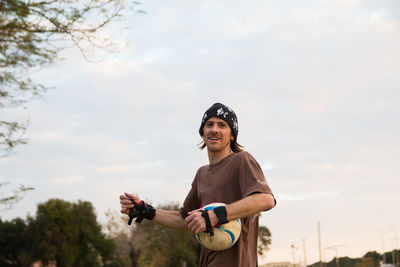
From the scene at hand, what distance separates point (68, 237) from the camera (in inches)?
2004

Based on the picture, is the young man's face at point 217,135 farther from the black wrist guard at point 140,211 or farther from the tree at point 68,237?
the tree at point 68,237

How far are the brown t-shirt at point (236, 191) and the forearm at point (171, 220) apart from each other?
0.61 metres

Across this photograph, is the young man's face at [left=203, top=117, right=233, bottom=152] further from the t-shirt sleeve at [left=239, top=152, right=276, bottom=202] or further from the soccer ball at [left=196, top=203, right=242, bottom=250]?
the soccer ball at [left=196, top=203, right=242, bottom=250]

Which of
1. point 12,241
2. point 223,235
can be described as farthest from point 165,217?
point 12,241

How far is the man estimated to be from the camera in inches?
149

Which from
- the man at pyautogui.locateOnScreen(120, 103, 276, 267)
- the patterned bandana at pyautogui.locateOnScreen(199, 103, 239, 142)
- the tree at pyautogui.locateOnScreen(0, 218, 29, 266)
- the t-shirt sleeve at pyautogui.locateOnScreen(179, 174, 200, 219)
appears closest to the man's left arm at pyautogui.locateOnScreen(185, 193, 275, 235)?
the man at pyautogui.locateOnScreen(120, 103, 276, 267)

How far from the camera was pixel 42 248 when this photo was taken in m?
49.3

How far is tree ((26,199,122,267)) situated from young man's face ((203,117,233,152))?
47888 millimetres

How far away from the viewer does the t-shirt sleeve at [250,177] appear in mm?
3828

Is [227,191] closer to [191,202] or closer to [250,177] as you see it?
[250,177]

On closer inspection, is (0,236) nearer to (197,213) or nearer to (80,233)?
(80,233)

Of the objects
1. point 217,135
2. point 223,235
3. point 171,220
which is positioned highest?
point 217,135

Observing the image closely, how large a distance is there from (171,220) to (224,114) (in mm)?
1263

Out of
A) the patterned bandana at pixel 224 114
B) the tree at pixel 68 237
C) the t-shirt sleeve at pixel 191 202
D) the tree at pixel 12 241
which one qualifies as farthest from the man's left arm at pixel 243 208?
the tree at pixel 12 241
